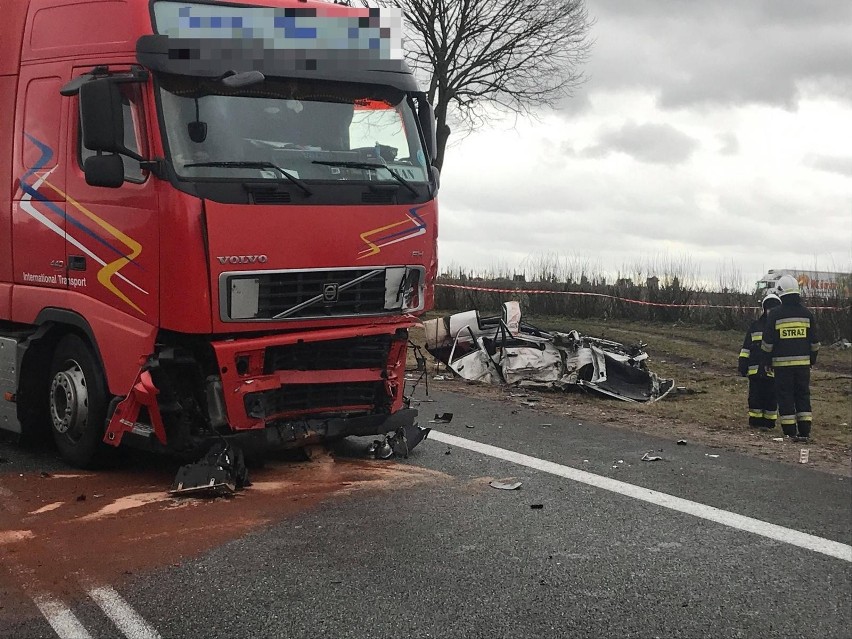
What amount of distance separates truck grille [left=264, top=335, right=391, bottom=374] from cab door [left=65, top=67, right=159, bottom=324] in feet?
2.66

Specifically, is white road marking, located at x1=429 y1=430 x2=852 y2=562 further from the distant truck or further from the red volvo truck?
the distant truck

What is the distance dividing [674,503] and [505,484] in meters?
1.11

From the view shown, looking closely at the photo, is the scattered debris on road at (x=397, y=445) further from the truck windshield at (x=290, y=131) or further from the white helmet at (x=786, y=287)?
the white helmet at (x=786, y=287)

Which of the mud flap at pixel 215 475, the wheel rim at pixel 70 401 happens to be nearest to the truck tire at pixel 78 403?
the wheel rim at pixel 70 401

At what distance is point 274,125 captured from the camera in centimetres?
588

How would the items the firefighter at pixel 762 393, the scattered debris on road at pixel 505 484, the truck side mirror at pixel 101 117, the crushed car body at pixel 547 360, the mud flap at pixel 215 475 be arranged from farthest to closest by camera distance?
1. the crushed car body at pixel 547 360
2. the firefighter at pixel 762 393
3. the scattered debris on road at pixel 505 484
4. the mud flap at pixel 215 475
5. the truck side mirror at pixel 101 117

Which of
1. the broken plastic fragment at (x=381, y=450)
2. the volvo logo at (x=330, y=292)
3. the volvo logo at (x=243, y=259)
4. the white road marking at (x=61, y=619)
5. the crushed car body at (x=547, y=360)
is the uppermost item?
the volvo logo at (x=243, y=259)

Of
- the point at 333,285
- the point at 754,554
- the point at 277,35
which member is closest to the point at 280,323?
the point at 333,285

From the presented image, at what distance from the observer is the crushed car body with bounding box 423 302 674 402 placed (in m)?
11.3

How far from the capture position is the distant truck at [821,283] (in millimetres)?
19688

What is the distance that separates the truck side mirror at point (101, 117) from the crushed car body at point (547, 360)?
6990 millimetres

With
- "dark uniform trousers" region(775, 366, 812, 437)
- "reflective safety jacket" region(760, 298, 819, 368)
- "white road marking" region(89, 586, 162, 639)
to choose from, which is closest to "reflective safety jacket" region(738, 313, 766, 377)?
"reflective safety jacket" region(760, 298, 819, 368)

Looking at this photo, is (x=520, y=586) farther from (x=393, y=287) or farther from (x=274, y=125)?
(x=274, y=125)

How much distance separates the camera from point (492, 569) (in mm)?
4684
